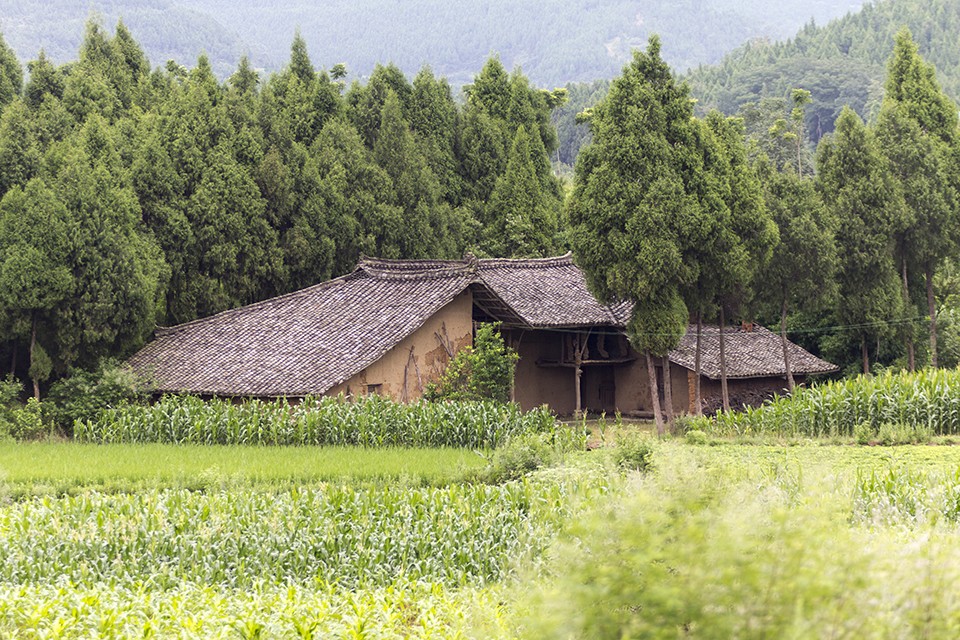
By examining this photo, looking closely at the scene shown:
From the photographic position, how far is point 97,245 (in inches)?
943

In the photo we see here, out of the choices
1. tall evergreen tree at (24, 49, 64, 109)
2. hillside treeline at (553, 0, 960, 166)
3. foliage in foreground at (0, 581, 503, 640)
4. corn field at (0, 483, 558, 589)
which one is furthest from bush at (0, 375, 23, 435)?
hillside treeline at (553, 0, 960, 166)

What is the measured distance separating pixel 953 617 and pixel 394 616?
3942 millimetres

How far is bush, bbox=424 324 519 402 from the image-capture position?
2406 cm

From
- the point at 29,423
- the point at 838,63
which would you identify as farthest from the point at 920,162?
the point at 838,63

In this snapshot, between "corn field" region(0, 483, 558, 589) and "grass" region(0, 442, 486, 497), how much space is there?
334 centimetres

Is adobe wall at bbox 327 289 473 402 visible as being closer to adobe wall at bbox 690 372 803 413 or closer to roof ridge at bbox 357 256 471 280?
roof ridge at bbox 357 256 471 280

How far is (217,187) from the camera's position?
28.5m

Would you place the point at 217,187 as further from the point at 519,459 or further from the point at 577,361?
the point at 519,459

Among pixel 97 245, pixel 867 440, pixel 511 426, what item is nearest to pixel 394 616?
pixel 511 426

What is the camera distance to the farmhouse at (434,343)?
79.0 ft

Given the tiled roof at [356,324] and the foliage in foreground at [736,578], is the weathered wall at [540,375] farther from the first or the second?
the foliage in foreground at [736,578]

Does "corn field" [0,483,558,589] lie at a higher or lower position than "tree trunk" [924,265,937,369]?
lower

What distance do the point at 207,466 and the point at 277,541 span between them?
6.68 meters

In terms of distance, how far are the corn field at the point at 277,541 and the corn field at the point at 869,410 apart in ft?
33.3
